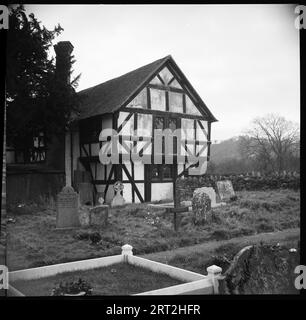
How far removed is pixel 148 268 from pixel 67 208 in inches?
75.3

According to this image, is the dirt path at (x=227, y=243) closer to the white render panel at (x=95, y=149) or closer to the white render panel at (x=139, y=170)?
the white render panel at (x=139, y=170)

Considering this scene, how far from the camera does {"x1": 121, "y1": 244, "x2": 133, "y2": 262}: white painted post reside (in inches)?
218

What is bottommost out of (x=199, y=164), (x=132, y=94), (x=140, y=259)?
(x=140, y=259)

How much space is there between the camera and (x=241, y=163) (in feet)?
21.1

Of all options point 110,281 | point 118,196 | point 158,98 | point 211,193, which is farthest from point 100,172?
point 211,193

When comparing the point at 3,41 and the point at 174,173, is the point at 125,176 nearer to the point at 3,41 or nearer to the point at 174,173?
the point at 174,173

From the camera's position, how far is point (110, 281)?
16.7 ft

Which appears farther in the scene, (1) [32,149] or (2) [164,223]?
(2) [164,223]

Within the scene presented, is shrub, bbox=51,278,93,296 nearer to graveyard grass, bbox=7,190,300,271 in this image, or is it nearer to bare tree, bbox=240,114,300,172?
graveyard grass, bbox=7,190,300,271

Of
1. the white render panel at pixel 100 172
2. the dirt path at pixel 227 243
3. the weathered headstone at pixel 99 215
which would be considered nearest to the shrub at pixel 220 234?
the dirt path at pixel 227 243

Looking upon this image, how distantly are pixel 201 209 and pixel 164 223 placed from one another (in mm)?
876

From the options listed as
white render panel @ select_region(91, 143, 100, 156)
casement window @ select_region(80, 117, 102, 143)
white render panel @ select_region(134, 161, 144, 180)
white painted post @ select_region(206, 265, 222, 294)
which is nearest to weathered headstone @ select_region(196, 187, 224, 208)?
white render panel @ select_region(134, 161, 144, 180)

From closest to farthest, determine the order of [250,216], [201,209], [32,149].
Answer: [32,149] → [250,216] → [201,209]
